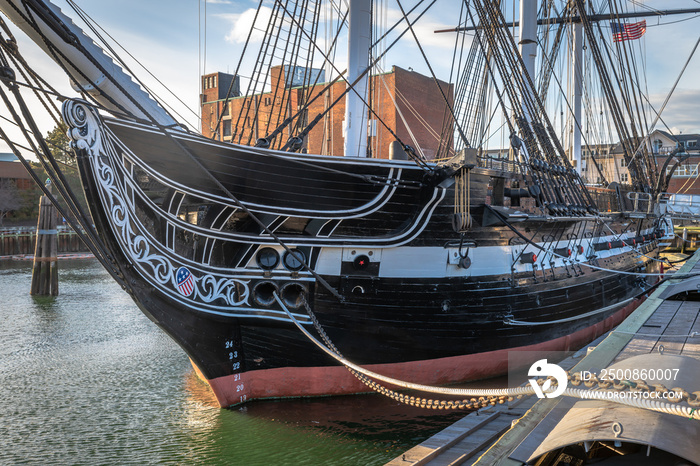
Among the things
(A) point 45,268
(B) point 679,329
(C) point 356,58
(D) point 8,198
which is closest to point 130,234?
(C) point 356,58

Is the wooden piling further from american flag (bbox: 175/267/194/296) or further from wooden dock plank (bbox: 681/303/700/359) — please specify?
wooden dock plank (bbox: 681/303/700/359)

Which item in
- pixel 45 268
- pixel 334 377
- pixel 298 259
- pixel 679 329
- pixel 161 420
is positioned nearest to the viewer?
pixel 679 329

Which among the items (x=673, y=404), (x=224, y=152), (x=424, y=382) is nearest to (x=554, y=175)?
(x=424, y=382)

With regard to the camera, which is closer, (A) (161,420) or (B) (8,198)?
(A) (161,420)

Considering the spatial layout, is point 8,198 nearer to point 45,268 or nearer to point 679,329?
point 45,268

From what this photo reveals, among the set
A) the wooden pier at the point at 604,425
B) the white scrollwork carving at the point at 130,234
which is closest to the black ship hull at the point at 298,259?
the white scrollwork carving at the point at 130,234

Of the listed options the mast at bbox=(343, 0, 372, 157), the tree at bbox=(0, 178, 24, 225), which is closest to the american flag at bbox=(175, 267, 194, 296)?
the mast at bbox=(343, 0, 372, 157)

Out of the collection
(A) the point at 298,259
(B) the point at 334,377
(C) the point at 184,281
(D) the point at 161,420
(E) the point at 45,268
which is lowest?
(D) the point at 161,420

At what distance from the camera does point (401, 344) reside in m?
7.99

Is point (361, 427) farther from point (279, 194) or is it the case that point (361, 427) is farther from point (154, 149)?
point (154, 149)

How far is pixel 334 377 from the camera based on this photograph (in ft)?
26.5

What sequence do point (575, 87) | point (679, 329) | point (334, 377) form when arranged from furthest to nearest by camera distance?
point (575, 87)
point (334, 377)
point (679, 329)

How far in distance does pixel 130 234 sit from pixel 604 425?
5.19 meters

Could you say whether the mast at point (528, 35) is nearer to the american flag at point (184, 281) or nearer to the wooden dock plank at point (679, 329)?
the wooden dock plank at point (679, 329)
